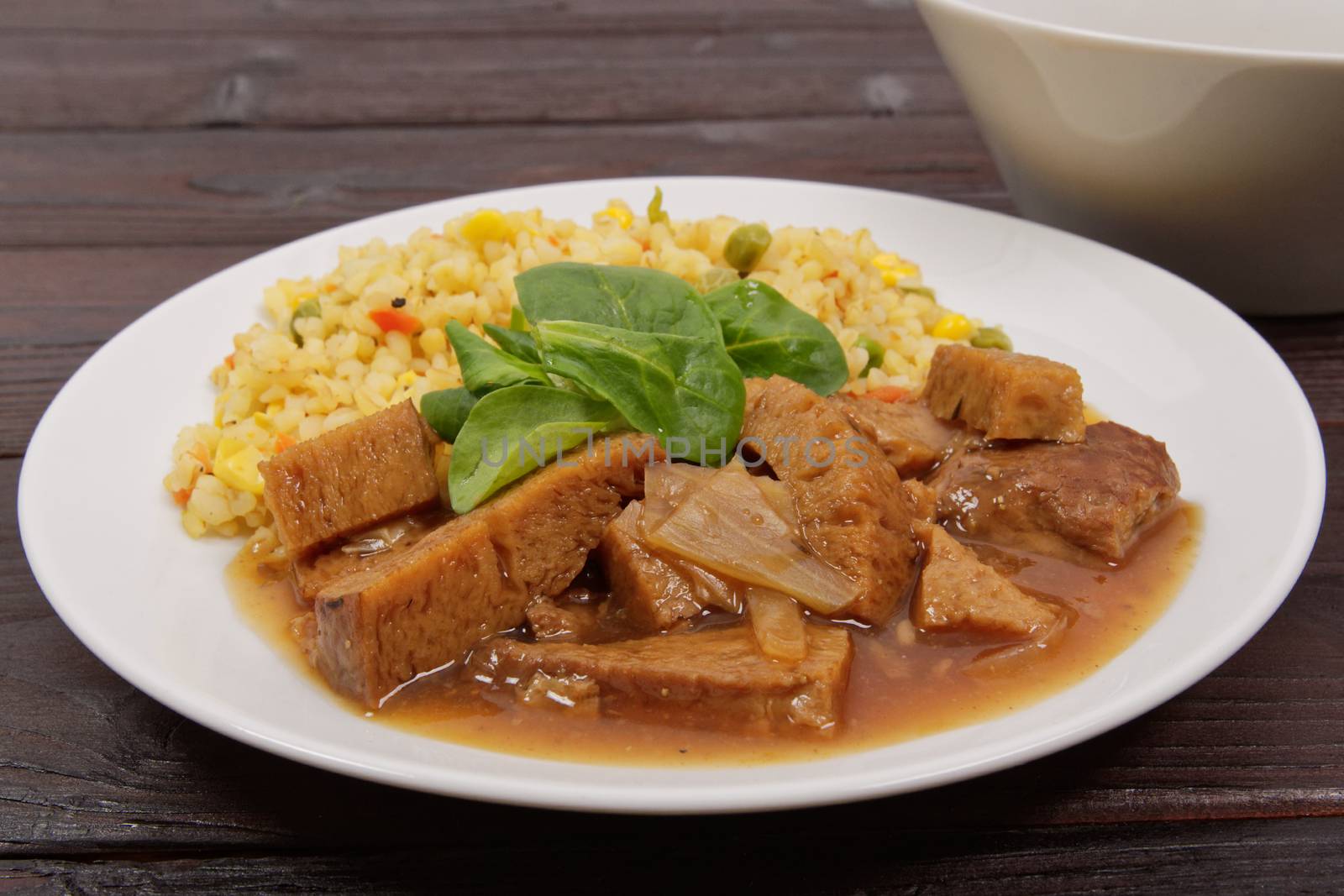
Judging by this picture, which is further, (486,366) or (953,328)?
(953,328)

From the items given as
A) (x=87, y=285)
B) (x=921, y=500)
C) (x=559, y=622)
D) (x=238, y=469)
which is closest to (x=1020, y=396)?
(x=921, y=500)

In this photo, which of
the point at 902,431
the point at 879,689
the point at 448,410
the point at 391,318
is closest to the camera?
the point at 879,689

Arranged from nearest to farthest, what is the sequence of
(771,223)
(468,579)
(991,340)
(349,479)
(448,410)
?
Answer: (468,579), (349,479), (448,410), (991,340), (771,223)

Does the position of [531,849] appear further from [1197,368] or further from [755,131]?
[755,131]

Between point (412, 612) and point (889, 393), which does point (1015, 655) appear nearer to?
point (889, 393)

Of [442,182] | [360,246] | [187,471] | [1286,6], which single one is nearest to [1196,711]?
[187,471]
